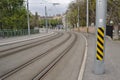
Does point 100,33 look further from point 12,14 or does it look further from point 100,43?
point 12,14

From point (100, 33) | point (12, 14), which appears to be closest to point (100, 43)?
point (100, 33)

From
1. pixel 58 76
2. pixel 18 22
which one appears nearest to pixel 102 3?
pixel 58 76

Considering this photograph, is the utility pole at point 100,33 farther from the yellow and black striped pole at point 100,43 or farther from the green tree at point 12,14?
the green tree at point 12,14

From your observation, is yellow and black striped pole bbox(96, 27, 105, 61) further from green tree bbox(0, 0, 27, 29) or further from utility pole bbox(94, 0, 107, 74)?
green tree bbox(0, 0, 27, 29)

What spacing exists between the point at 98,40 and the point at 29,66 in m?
3.71

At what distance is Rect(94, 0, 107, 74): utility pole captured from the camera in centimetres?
755

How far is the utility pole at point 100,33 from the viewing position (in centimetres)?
755

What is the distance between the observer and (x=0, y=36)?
3297 cm

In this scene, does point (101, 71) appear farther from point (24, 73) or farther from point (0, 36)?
point (0, 36)

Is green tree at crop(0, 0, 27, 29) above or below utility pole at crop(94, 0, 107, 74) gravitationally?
above

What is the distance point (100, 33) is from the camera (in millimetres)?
7652

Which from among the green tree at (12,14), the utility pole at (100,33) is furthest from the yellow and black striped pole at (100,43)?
the green tree at (12,14)

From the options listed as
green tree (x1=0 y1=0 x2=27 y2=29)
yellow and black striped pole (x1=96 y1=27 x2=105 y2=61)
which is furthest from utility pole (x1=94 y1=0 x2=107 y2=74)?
green tree (x1=0 y1=0 x2=27 y2=29)

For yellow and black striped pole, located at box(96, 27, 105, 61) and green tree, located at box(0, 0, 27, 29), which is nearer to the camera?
yellow and black striped pole, located at box(96, 27, 105, 61)
